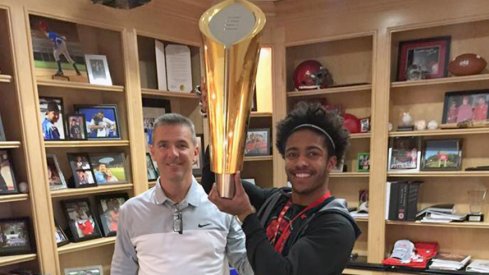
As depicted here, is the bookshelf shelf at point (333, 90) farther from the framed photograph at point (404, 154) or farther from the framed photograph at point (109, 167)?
the framed photograph at point (109, 167)

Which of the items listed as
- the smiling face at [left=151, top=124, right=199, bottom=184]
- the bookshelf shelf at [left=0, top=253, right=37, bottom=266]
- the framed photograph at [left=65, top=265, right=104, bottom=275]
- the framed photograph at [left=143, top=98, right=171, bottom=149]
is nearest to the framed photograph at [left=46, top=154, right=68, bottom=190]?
the bookshelf shelf at [left=0, top=253, right=37, bottom=266]

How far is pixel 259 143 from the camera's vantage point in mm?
3312

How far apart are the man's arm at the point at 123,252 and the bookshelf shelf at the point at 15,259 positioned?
938 mm

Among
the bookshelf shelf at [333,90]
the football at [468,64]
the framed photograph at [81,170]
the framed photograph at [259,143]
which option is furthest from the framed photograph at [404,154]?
the framed photograph at [81,170]

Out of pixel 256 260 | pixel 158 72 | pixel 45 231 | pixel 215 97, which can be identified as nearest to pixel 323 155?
pixel 256 260

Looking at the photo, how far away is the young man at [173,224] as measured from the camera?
1484 mm

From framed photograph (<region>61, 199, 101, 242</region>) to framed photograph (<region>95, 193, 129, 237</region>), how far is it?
6cm

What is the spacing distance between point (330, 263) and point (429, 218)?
2205 mm

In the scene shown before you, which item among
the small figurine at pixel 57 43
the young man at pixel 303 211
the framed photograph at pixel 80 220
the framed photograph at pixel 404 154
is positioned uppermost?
the small figurine at pixel 57 43

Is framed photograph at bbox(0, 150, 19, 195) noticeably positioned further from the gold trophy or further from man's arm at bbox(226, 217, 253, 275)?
the gold trophy

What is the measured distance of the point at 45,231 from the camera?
2182 mm

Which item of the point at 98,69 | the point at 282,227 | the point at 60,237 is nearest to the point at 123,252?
the point at 282,227

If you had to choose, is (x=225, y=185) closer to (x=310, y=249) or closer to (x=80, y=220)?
(x=310, y=249)

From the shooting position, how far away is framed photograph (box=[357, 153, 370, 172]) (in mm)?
3078
